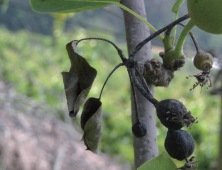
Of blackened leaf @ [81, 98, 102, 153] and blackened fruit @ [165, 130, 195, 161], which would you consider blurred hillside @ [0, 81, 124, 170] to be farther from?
blackened fruit @ [165, 130, 195, 161]

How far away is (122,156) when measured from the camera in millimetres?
3863

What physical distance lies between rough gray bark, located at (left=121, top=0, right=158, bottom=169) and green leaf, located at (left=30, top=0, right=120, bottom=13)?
142 mm

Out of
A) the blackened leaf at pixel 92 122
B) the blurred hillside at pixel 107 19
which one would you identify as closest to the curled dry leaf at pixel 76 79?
the blackened leaf at pixel 92 122

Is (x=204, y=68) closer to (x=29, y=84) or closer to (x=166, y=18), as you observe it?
(x=166, y=18)

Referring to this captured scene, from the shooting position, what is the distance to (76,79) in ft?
1.56

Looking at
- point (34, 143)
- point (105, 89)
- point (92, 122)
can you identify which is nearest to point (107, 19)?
point (105, 89)

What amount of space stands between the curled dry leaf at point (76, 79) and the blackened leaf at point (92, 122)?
0.10ft

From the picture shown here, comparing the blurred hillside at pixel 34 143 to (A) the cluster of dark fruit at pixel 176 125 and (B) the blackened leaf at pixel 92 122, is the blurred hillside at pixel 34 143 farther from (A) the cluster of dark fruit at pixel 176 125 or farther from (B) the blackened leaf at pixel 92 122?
(A) the cluster of dark fruit at pixel 176 125

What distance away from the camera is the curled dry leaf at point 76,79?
44cm

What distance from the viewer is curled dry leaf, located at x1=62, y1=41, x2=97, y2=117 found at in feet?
1.45

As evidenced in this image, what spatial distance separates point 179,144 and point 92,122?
15cm

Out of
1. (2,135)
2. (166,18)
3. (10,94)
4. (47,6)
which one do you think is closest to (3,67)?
(10,94)

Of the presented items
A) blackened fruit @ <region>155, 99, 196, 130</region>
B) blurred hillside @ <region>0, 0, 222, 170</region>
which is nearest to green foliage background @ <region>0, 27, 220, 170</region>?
blurred hillside @ <region>0, 0, 222, 170</region>

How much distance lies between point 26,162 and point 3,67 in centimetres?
327
